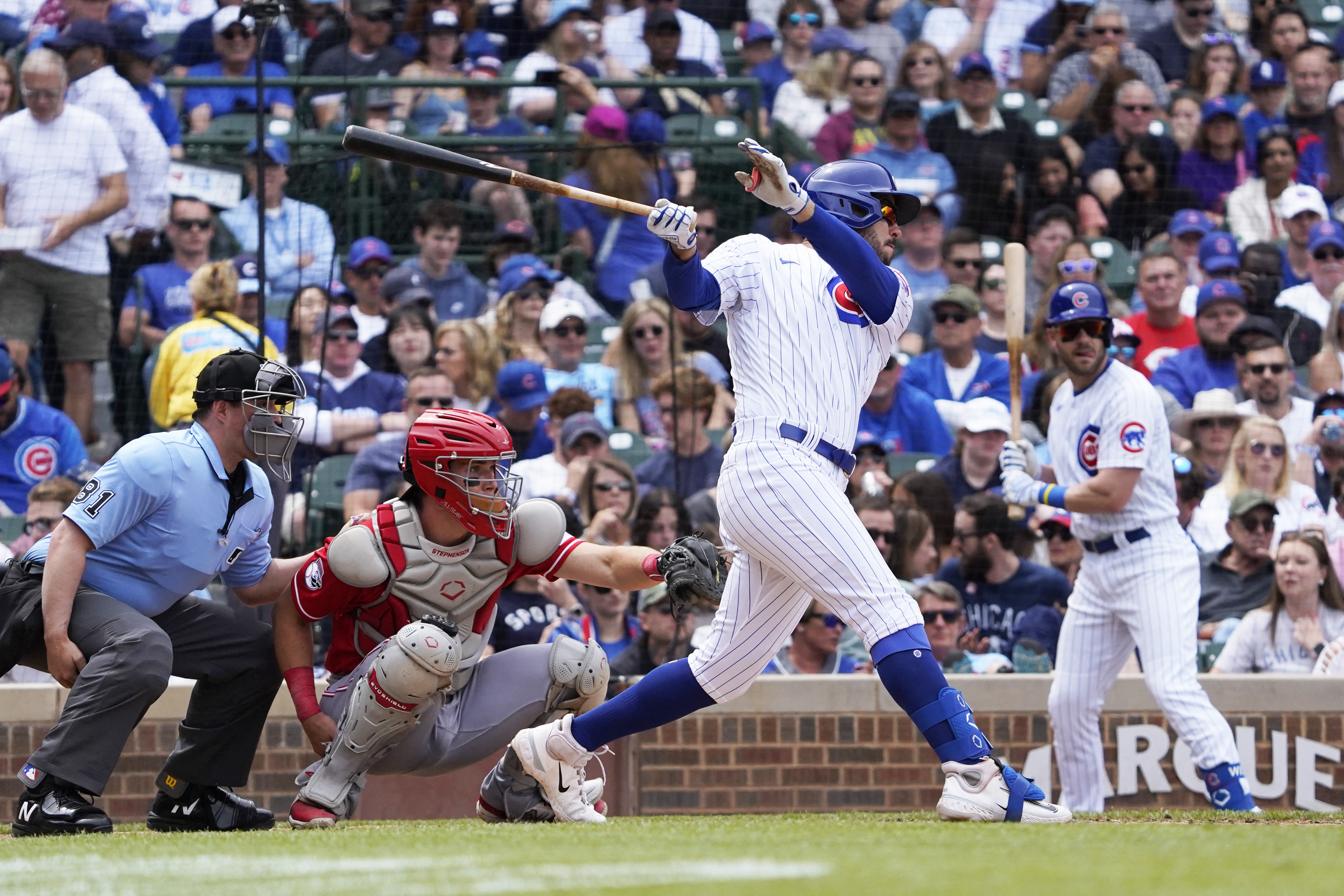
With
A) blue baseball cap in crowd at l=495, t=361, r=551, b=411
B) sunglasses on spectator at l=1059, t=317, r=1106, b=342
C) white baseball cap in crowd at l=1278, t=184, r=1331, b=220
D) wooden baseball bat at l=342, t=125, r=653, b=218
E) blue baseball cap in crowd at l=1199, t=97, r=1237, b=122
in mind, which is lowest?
blue baseball cap in crowd at l=495, t=361, r=551, b=411

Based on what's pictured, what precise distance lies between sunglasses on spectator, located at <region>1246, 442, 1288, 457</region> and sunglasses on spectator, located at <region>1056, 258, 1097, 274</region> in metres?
1.33

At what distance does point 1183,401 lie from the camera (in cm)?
830

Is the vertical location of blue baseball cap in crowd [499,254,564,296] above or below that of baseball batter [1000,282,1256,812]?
above

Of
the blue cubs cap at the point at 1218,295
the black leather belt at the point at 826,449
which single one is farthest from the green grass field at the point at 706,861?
the blue cubs cap at the point at 1218,295

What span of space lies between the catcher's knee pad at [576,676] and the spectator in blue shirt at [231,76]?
16.8ft

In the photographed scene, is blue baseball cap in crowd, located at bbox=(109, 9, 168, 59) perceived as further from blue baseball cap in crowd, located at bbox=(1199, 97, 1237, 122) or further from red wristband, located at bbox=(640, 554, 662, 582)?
blue baseball cap in crowd, located at bbox=(1199, 97, 1237, 122)

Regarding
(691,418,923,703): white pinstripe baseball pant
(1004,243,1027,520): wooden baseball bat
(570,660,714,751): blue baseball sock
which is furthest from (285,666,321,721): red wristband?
(1004,243,1027,520): wooden baseball bat

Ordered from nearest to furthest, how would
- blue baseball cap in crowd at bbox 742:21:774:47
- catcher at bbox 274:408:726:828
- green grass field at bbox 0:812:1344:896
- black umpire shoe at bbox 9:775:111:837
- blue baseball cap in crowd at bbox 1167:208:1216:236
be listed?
1. green grass field at bbox 0:812:1344:896
2. black umpire shoe at bbox 9:775:111:837
3. catcher at bbox 274:408:726:828
4. blue baseball cap in crowd at bbox 1167:208:1216:236
5. blue baseball cap in crowd at bbox 742:21:774:47

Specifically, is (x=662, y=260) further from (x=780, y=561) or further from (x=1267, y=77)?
(x=780, y=561)

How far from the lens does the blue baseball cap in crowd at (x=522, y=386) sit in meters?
7.91

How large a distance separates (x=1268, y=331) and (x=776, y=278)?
4.68 meters

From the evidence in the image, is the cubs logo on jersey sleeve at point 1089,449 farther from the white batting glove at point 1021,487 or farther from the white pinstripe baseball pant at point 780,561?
the white pinstripe baseball pant at point 780,561

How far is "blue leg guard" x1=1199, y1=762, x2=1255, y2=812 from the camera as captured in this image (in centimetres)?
522

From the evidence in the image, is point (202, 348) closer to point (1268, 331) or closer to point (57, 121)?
point (57, 121)
